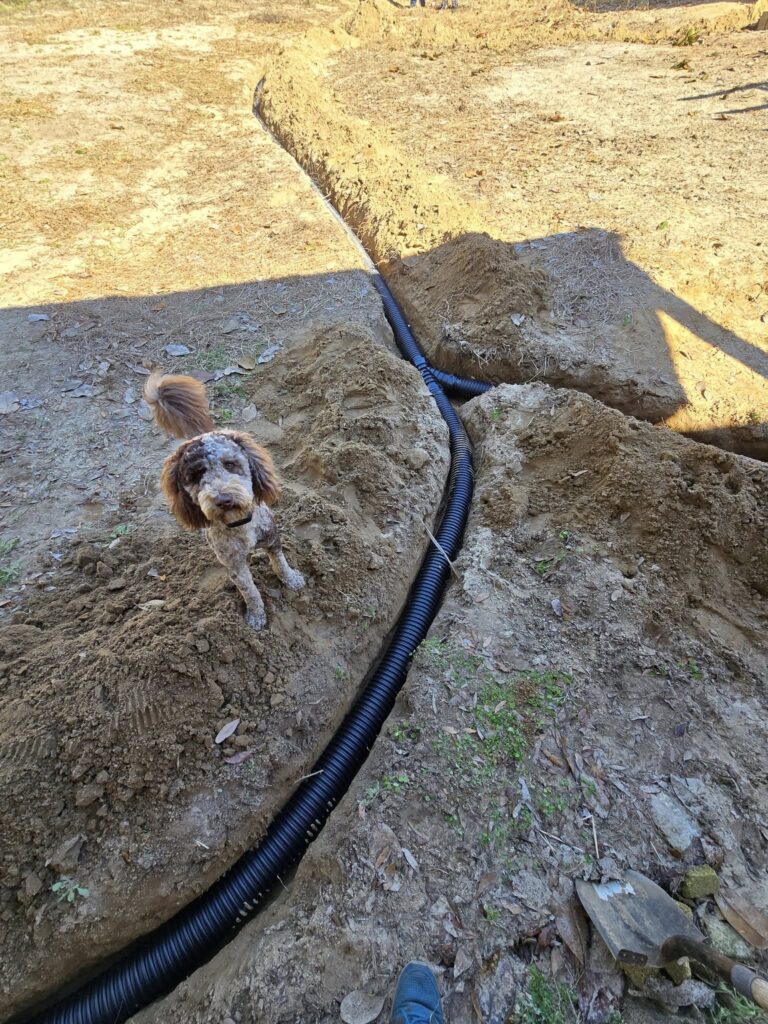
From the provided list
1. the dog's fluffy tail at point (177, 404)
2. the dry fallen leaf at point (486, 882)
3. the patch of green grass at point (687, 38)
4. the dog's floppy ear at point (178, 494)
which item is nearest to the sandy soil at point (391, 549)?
the dry fallen leaf at point (486, 882)

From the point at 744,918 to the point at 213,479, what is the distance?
9.89ft

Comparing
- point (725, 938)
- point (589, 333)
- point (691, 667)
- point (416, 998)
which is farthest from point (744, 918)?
point (589, 333)

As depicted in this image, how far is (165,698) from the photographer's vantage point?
2812 millimetres

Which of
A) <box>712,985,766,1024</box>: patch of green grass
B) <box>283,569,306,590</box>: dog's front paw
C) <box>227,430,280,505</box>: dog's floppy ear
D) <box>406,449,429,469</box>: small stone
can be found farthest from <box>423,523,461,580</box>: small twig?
<box>712,985,766,1024</box>: patch of green grass

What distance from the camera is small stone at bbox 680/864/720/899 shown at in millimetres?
2352

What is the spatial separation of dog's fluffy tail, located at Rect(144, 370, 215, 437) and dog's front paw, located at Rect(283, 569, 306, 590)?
1020 mm

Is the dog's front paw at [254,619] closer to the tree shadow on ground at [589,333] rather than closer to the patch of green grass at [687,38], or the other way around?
the tree shadow on ground at [589,333]

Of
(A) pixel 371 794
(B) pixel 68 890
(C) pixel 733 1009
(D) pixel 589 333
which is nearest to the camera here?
(C) pixel 733 1009

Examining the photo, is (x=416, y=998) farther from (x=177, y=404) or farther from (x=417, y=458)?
(x=417, y=458)

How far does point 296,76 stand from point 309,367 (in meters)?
9.64

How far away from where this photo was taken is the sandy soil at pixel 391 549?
8.11 ft

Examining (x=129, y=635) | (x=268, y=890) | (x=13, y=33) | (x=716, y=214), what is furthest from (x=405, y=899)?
(x=13, y=33)

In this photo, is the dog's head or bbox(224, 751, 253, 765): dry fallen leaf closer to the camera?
the dog's head

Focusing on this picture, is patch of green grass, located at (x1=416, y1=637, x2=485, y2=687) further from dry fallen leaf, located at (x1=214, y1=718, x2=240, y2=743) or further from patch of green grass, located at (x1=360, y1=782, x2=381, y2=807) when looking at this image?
dry fallen leaf, located at (x1=214, y1=718, x2=240, y2=743)
